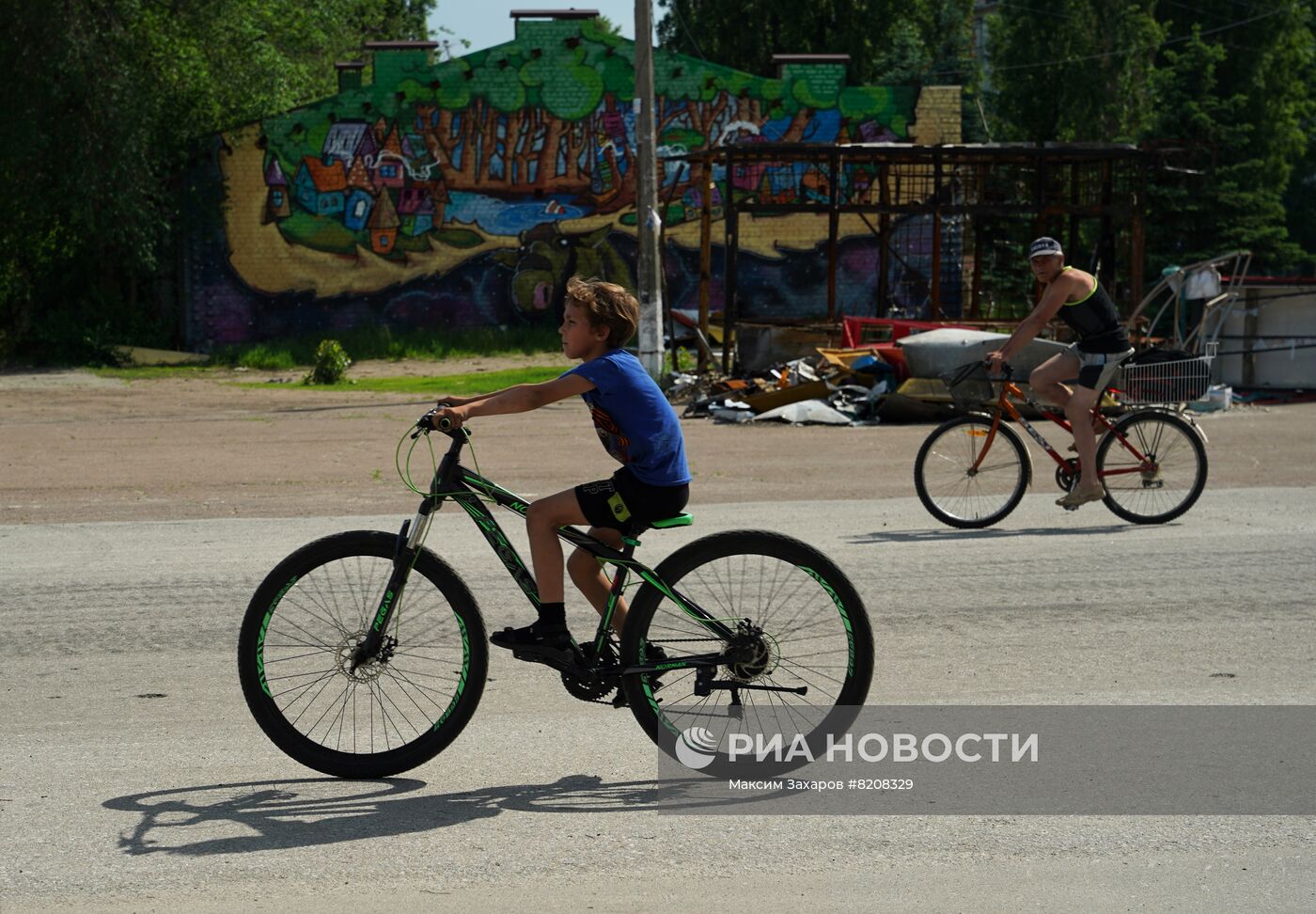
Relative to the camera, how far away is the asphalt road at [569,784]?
4.16 meters

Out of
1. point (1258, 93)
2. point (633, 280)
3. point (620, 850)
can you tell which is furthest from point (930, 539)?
point (1258, 93)

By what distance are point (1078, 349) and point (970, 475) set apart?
1.10 m

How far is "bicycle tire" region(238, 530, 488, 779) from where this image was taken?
5016mm

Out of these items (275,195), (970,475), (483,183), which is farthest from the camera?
(483,183)

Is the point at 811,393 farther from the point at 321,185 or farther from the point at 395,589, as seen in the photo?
the point at 321,185

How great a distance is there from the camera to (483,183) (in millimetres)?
32688

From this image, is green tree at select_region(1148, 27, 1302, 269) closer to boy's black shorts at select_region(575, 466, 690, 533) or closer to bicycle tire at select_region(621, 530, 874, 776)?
bicycle tire at select_region(621, 530, 874, 776)

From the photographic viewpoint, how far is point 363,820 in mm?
4699

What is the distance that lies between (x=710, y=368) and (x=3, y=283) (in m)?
15.9

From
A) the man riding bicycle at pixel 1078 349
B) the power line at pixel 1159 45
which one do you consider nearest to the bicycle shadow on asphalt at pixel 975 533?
the man riding bicycle at pixel 1078 349

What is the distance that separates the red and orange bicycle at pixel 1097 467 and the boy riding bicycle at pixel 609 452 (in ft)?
19.0

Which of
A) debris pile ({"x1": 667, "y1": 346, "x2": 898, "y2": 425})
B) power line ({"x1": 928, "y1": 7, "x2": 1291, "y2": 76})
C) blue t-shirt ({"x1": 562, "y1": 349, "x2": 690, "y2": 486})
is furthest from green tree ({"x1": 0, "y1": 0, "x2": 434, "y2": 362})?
blue t-shirt ({"x1": 562, "y1": 349, "x2": 690, "y2": 486})

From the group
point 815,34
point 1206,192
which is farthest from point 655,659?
point 815,34

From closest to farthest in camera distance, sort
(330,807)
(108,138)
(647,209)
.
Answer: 1. (330,807)
2. (647,209)
3. (108,138)
